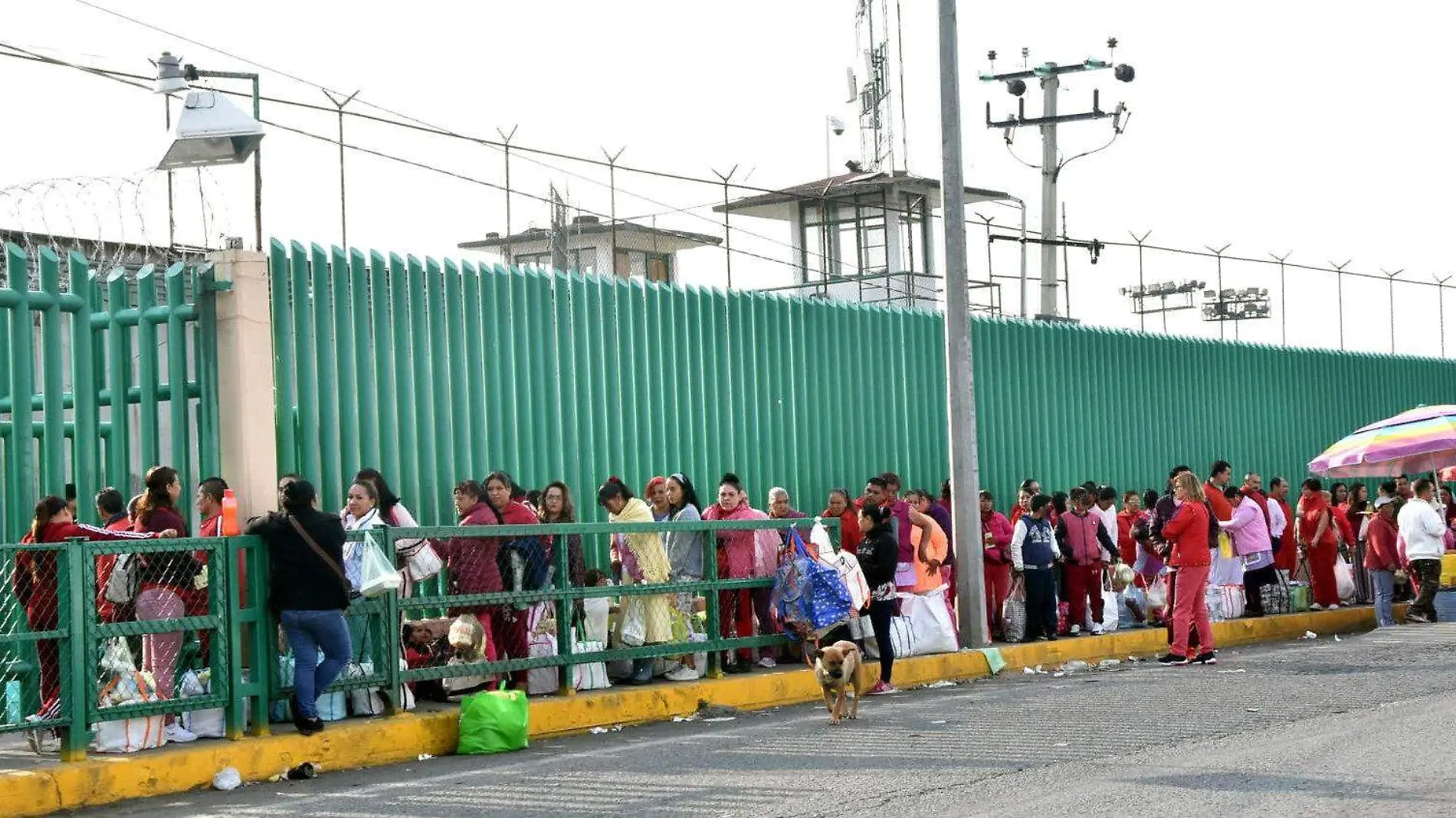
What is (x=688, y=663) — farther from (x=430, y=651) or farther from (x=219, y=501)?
(x=219, y=501)

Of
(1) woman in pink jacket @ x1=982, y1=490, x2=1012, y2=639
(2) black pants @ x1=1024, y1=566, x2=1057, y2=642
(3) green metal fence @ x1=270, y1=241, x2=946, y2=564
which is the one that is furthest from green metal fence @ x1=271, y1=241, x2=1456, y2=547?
(2) black pants @ x1=1024, y1=566, x2=1057, y2=642

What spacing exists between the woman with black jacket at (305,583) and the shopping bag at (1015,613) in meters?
8.34

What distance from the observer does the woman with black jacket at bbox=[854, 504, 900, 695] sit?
14.1m

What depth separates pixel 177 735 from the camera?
10.6 m

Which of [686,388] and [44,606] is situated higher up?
[686,388]

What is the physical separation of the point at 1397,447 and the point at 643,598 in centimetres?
1119

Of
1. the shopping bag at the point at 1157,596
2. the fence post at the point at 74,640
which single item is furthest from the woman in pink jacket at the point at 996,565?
the fence post at the point at 74,640

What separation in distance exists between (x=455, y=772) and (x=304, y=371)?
12.8 feet

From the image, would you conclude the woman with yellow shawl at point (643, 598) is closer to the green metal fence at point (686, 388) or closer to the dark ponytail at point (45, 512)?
the green metal fence at point (686, 388)

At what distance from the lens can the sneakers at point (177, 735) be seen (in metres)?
10.6

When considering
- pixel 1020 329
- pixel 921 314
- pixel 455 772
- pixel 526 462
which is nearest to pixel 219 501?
pixel 455 772

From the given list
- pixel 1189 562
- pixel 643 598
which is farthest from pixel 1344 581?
pixel 643 598

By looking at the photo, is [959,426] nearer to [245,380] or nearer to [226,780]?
[245,380]

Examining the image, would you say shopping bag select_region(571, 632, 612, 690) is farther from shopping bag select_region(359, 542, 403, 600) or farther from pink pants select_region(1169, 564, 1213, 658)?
pink pants select_region(1169, 564, 1213, 658)
